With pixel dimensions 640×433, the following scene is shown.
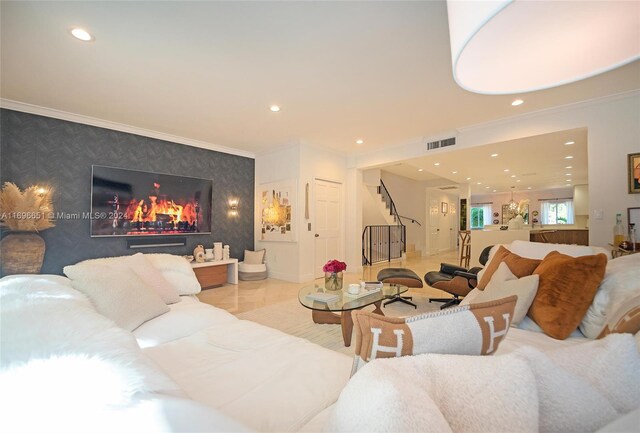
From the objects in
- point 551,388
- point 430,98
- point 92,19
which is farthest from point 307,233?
point 551,388

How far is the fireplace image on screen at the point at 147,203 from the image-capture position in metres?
4.11

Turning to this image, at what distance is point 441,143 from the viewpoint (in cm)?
473

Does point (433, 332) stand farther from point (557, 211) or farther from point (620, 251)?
point (557, 211)

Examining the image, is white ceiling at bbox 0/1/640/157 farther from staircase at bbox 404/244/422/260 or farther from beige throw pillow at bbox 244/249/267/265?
staircase at bbox 404/244/422/260

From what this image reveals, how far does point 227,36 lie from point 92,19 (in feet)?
3.28

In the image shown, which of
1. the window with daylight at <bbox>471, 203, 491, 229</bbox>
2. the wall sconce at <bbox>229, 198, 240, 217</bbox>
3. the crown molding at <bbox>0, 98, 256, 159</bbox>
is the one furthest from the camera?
the window with daylight at <bbox>471, 203, 491, 229</bbox>

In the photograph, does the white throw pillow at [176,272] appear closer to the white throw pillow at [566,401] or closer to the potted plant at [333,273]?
the potted plant at [333,273]

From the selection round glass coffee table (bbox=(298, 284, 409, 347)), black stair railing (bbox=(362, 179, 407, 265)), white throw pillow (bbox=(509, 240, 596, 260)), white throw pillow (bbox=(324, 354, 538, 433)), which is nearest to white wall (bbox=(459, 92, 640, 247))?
white throw pillow (bbox=(509, 240, 596, 260))

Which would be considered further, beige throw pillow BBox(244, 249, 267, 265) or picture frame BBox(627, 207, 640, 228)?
beige throw pillow BBox(244, 249, 267, 265)

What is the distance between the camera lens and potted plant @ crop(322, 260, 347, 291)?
287cm

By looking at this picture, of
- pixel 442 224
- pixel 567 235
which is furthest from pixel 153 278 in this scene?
pixel 442 224

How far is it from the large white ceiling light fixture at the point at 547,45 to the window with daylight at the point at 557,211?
14.8 meters

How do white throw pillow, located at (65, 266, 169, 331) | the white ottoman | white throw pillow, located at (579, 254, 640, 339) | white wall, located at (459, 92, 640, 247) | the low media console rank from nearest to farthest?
1. white throw pillow, located at (579, 254, 640, 339)
2. white throw pillow, located at (65, 266, 169, 331)
3. white wall, located at (459, 92, 640, 247)
4. the low media console
5. the white ottoman

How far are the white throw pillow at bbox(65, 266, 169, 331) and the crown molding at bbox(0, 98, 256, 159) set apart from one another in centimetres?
357
